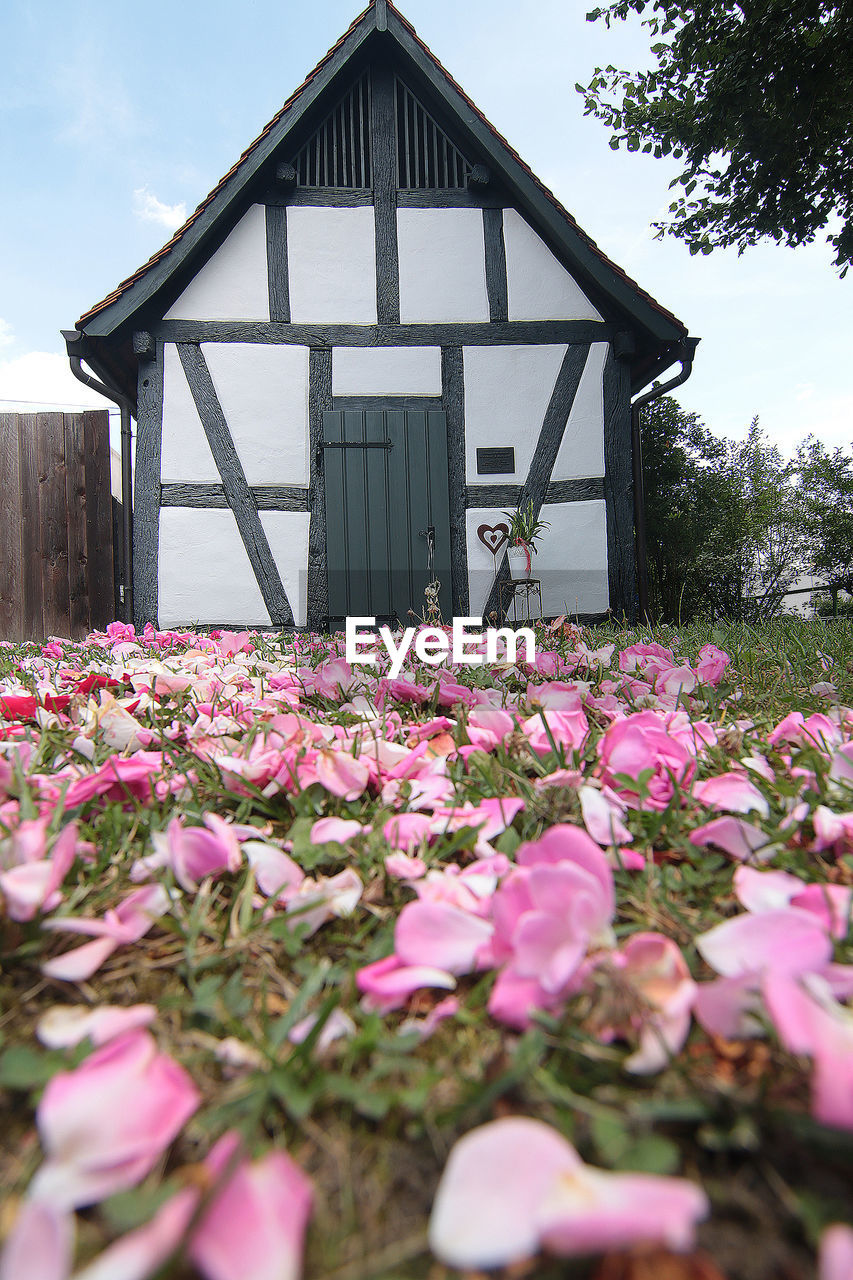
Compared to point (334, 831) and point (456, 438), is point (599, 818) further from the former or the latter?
point (456, 438)

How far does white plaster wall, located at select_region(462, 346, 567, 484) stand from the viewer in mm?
5602

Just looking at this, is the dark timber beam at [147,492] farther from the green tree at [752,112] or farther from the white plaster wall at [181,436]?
the green tree at [752,112]

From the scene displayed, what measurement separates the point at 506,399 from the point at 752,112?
2706 mm

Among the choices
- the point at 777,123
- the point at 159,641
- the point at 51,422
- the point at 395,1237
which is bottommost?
the point at 395,1237

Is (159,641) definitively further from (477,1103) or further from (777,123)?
(777,123)

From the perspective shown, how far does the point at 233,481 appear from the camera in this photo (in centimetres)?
545

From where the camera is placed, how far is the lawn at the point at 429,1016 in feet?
1.12

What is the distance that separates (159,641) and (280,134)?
4.22 m

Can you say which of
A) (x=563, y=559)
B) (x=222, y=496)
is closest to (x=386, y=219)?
(x=222, y=496)

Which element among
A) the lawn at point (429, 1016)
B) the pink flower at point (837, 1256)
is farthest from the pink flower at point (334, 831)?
the pink flower at point (837, 1256)

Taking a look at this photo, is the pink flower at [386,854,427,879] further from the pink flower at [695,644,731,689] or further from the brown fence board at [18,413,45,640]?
the brown fence board at [18,413,45,640]

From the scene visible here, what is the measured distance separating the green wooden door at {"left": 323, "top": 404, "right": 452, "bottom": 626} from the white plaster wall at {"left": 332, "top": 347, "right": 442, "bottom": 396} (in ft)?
0.62

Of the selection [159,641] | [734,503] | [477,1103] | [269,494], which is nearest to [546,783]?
[477,1103]

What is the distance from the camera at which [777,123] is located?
511 cm
